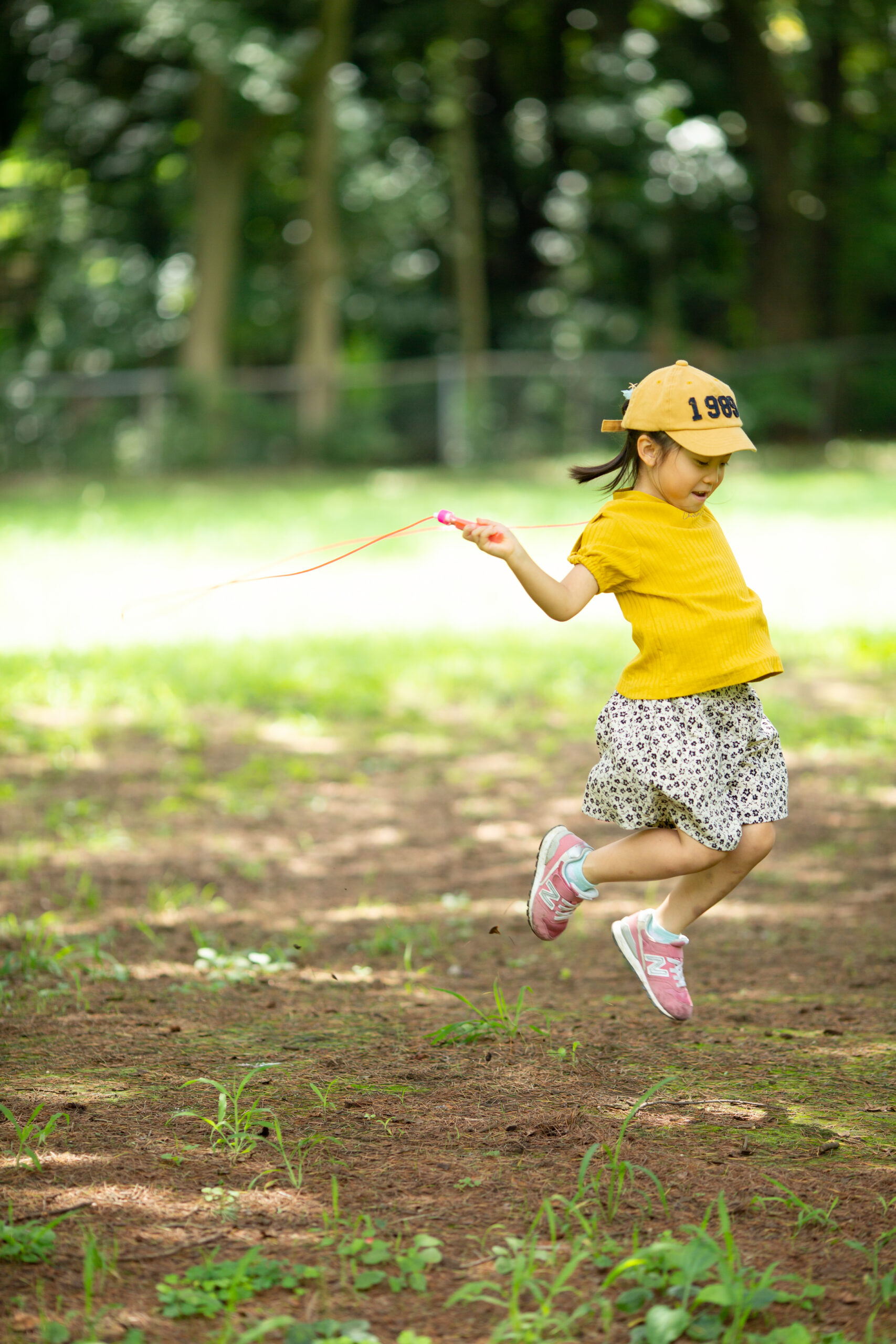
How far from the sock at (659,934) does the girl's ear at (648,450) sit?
46.2 inches

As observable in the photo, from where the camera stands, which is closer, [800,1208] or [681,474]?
[800,1208]

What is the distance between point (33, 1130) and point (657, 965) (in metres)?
1.57

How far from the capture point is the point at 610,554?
346 cm

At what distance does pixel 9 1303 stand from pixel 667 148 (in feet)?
101

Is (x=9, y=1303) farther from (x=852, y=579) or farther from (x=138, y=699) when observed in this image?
(x=852, y=579)

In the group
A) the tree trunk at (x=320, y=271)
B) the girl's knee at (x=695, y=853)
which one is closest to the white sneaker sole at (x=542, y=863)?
the girl's knee at (x=695, y=853)

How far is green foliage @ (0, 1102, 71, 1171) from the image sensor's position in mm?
2799

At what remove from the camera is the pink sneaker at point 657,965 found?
3.54 metres

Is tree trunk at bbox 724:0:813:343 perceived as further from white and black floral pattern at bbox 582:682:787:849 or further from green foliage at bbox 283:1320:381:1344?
green foliage at bbox 283:1320:381:1344

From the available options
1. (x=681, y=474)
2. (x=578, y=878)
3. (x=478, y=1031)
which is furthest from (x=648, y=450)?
(x=478, y=1031)

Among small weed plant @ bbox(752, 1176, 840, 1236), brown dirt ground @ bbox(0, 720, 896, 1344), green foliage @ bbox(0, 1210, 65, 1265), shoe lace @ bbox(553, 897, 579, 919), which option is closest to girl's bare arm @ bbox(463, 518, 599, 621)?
shoe lace @ bbox(553, 897, 579, 919)

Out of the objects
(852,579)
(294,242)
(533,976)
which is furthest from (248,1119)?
(294,242)

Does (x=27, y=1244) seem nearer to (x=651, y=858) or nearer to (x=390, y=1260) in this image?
(x=390, y=1260)

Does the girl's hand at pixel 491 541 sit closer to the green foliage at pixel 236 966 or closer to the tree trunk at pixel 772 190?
the green foliage at pixel 236 966
